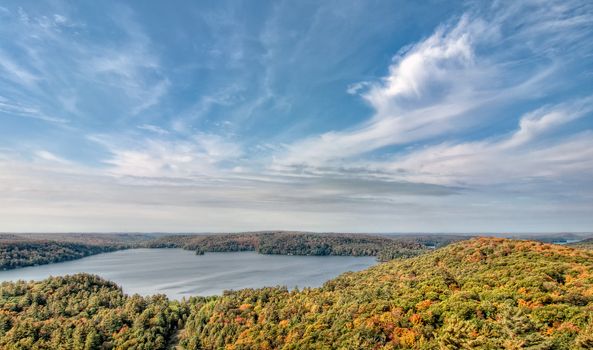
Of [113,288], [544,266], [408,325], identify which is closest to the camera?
[408,325]

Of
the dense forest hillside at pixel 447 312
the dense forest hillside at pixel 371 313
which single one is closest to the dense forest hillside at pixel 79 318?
the dense forest hillside at pixel 371 313

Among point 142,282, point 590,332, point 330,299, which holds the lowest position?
point 142,282

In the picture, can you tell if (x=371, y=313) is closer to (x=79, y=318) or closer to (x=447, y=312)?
(x=447, y=312)

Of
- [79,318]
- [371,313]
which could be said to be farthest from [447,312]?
[79,318]

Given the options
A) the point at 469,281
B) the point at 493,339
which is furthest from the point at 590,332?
the point at 469,281

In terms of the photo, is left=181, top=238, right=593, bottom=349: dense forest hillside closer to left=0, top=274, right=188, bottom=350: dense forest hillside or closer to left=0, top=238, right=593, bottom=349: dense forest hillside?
left=0, top=238, right=593, bottom=349: dense forest hillside

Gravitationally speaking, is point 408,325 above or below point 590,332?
below

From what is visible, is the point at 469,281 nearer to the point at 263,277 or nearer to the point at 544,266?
the point at 544,266

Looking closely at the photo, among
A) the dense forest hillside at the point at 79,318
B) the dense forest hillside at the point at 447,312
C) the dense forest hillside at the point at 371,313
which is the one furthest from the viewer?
the dense forest hillside at the point at 79,318

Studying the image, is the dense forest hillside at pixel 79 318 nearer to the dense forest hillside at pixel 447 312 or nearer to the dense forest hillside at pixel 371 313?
the dense forest hillside at pixel 371 313
